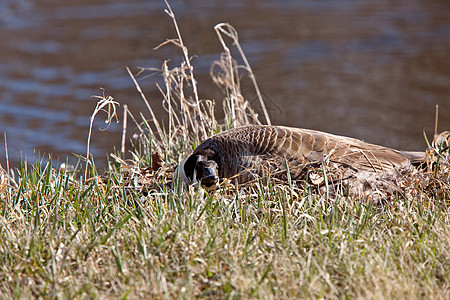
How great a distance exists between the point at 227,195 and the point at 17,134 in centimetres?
663

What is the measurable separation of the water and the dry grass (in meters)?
4.97

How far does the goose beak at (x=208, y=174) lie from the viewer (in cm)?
439

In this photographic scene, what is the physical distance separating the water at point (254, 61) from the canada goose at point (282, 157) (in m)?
4.34

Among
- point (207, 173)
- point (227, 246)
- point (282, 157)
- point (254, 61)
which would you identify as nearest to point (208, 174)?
point (207, 173)

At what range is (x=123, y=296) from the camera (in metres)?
2.90

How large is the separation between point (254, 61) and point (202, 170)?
A: 8.59 m

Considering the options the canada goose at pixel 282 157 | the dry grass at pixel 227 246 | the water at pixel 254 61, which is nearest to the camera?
the dry grass at pixel 227 246

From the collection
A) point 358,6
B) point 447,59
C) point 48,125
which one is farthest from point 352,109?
point 358,6

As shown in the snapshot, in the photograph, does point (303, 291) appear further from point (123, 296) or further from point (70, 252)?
point (70, 252)

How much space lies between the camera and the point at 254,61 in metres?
12.8

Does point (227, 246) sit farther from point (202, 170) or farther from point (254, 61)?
point (254, 61)

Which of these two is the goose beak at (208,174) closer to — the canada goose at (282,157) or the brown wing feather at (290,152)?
the canada goose at (282,157)

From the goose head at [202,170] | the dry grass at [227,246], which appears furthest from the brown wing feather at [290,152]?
the dry grass at [227,246]

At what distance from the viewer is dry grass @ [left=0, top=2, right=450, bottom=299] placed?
2965 millimetres
